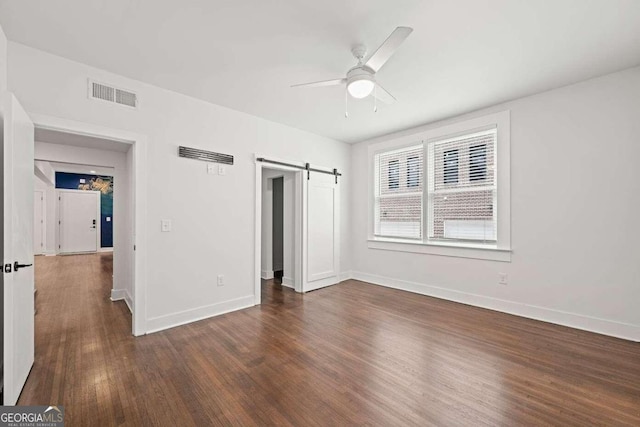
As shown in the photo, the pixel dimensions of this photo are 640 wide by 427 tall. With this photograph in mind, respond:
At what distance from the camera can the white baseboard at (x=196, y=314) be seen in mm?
3014

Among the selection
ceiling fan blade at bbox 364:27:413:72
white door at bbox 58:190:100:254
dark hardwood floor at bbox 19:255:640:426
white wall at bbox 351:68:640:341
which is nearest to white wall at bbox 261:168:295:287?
dark hardwood floor at bbox 19:255:640:426

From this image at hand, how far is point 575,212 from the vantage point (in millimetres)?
3088

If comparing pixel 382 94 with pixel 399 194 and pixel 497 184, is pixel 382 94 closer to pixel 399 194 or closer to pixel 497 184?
pixel 497 184

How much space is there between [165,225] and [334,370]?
2402 mm

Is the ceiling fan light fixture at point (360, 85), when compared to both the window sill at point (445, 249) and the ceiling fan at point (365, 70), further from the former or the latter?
the window sill at point (445, 249)

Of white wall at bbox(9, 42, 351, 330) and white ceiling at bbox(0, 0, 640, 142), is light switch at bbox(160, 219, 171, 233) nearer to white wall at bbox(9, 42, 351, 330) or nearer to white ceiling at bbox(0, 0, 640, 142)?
white wall at bbox(9, 42, 351, 330)

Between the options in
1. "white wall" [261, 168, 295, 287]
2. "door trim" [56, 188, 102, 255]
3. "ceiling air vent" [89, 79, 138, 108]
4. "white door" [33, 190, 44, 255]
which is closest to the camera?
"ceiling air vent" [89, 79, 138, 108]

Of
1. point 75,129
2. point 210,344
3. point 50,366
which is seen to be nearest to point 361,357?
point 210,344

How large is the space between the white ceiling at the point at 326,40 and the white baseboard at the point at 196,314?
2.65 metres

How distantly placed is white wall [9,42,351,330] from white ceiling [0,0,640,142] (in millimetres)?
219

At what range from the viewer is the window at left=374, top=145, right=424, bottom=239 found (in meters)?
4.58

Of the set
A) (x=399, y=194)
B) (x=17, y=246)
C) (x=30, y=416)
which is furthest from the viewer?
(x=399, y=194)

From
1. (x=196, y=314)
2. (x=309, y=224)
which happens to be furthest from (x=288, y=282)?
(x=196, y=314)

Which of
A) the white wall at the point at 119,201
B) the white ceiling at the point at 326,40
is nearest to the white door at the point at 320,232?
the white ceiling at the point at 326,40
